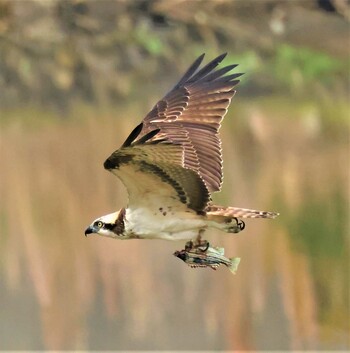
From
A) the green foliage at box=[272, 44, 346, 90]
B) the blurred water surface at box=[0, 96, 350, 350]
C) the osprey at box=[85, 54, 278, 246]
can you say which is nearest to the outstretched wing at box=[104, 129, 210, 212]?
the osprey at box=[85, 54, 278, 246]

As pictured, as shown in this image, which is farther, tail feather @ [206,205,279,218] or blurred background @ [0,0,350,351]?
blurred background @ [0,0,350,351]

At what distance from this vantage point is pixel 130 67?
1634 centimetres

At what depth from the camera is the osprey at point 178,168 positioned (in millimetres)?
3770

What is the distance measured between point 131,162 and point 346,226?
6305 mm

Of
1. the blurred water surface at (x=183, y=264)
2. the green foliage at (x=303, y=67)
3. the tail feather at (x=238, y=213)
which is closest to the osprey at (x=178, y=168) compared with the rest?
the tail feather at (x=238, y=213)

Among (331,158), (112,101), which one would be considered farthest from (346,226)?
(112,101)

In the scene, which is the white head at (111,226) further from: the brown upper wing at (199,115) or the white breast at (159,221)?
the brown upper wing at (199,115)

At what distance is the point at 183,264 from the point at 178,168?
19.5ft

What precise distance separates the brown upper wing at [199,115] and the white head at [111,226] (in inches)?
13.2

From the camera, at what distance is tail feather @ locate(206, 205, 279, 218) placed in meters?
3.74

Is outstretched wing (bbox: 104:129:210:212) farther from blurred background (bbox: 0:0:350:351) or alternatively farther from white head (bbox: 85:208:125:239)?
blurred background (bbox: 0:0:350:351)

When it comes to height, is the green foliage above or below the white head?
above

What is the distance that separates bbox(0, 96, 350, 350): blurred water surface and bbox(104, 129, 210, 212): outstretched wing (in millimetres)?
4295

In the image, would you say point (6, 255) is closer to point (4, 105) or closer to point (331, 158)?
point (331, 158)
